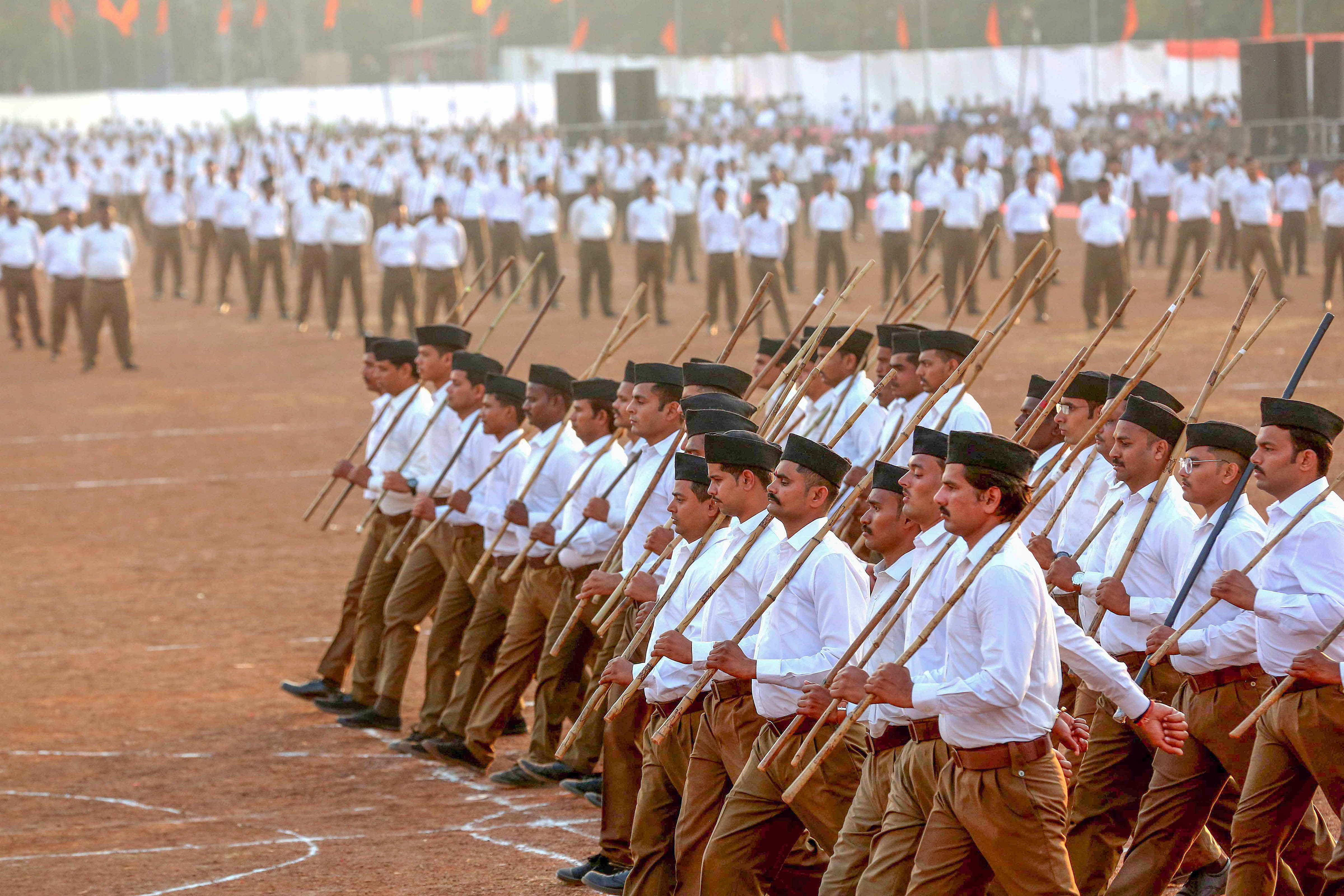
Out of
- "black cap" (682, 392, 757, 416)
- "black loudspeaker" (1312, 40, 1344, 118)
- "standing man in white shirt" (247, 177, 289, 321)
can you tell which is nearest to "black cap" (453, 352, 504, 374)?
"black cap" (682, 392, 757, 416)

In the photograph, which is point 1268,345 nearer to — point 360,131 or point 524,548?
point 524,548

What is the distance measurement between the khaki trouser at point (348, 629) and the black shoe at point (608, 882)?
3.74m

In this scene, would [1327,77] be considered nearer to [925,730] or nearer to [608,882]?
[608,882]

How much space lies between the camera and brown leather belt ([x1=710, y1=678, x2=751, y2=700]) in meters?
6.38

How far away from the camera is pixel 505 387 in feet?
31.6

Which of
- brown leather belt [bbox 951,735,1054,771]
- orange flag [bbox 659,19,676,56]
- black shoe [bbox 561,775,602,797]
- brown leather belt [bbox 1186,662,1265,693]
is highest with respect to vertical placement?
orange flag [bbox 659,19,676,56]

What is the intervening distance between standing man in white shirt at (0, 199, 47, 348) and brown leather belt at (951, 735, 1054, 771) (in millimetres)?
21322

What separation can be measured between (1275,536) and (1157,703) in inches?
33.4

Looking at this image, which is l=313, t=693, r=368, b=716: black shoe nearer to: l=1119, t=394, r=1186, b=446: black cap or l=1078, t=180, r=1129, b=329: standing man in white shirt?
l=1119, t=394, r=1186, b=446: black cap

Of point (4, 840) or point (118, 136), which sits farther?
point (118, 136)

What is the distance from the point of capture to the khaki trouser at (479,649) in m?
9.42

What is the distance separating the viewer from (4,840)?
8445mm

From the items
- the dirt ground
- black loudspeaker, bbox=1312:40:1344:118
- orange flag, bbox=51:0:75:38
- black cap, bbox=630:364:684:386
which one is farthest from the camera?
orange flag, bbox=51:0:75:38

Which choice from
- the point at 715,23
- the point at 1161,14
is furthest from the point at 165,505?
the point at 715,23
